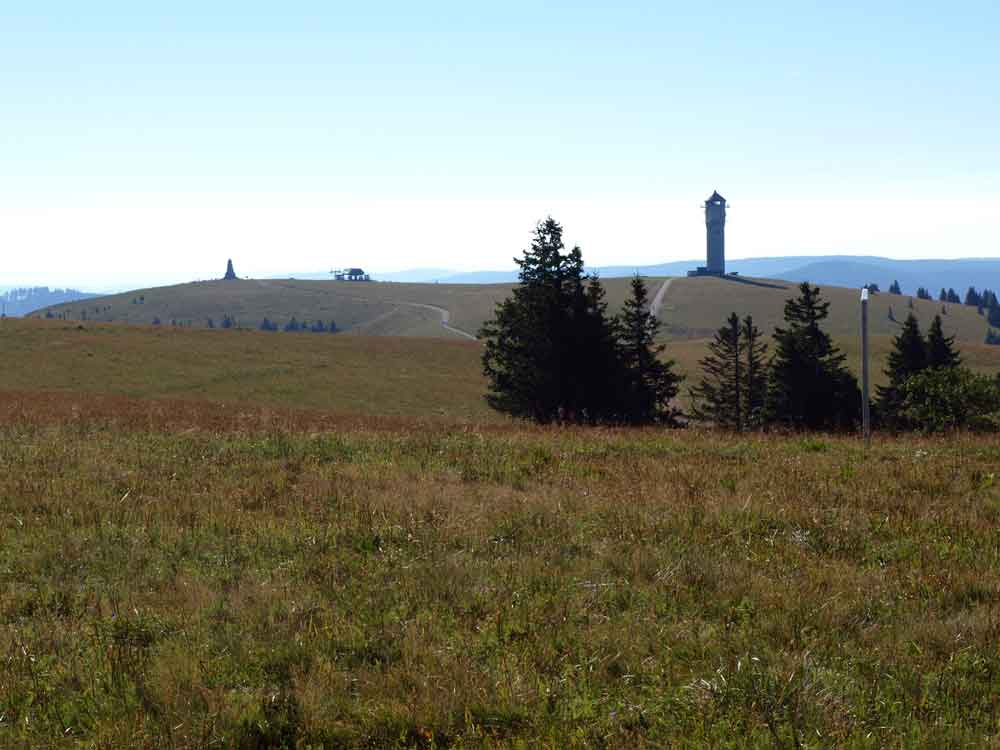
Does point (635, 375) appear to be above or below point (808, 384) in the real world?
above

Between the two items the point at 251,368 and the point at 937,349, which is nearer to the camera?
the point at 251,368

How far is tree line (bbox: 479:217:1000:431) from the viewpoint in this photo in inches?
1261

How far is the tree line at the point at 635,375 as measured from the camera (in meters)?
32.0

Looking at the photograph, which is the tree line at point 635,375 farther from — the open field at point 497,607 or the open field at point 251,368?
the open field at point 497,607

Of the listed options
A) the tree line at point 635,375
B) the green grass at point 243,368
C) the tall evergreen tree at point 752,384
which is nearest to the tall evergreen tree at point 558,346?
the tree line at point 635,375

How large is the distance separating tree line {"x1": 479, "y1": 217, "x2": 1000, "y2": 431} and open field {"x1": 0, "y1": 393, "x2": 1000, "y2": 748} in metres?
14.2

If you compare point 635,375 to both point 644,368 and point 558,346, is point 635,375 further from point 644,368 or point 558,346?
point 558,346

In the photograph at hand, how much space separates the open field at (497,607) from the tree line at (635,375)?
46.6 ft

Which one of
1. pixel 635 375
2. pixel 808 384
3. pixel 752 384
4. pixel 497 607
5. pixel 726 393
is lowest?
pixel 726 393

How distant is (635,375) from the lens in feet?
188

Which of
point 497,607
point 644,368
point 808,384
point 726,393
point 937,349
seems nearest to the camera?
point 497,607

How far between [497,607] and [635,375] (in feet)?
167

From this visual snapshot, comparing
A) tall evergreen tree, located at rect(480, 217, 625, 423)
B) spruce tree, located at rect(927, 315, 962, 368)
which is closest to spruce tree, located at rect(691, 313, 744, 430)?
spruce tree, located at rect(927, 315, 962, 368)

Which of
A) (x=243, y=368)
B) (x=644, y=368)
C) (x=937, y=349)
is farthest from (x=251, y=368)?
(x=937, y=349)
